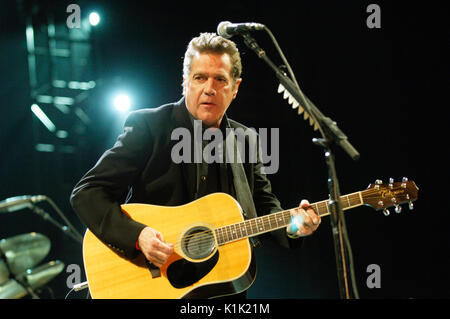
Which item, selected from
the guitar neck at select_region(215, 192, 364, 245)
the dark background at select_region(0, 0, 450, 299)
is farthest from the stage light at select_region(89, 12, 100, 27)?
the guitar neck at select_region(215, 192, 364, 245)

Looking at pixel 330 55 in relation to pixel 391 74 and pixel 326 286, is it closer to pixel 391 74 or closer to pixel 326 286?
pixel 391 74

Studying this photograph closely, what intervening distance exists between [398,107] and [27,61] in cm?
469

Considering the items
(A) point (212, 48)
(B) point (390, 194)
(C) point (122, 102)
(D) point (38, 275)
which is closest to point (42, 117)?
(C) point (122, 102)

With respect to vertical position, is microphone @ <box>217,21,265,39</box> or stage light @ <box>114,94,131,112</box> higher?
microphone @ <box>217,21,265,39</box>

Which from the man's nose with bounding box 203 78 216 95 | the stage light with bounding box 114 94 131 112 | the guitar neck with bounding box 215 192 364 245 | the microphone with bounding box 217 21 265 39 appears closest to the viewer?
the microphone with bounding box 217 21 265 39

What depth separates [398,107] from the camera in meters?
4.04

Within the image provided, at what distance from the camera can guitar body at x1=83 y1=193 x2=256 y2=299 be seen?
2.24 metres

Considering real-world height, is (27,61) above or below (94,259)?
above

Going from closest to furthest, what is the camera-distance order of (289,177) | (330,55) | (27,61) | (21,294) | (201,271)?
(201,271), (21,294), (330,55), (289,177), (27,61)

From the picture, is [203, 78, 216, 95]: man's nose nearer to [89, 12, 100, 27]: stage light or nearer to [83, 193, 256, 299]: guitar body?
[83, 193, 256, 299]: guitar body

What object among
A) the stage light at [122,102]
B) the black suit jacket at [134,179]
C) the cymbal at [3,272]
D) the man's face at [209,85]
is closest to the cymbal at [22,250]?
the cymbal at [3,272]

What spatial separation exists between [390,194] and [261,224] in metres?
0.81

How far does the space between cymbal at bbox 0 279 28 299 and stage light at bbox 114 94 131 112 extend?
7.88 feet

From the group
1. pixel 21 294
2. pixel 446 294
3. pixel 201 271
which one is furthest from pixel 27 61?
pixel 446 294
